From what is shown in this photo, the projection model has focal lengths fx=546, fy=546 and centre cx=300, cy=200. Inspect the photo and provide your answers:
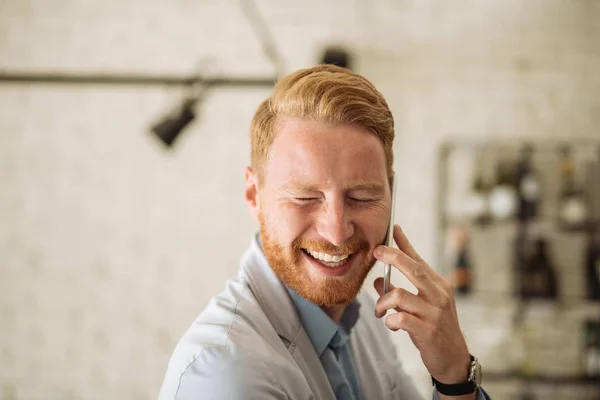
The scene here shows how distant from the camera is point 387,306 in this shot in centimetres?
107

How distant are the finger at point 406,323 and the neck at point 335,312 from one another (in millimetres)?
170

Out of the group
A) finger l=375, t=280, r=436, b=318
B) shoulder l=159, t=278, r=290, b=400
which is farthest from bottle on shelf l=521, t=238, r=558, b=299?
shoulder l=159, t=278, r=290, b=400

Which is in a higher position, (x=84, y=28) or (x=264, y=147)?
(x=84, y=28)

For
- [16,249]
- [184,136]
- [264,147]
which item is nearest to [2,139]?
[16,249]

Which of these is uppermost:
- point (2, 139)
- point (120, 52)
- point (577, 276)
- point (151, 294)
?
point (120, 52)

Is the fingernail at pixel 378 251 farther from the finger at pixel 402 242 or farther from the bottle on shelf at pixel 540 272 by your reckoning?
the bottle on shelf at pixel 540 272

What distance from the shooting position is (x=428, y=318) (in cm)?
105

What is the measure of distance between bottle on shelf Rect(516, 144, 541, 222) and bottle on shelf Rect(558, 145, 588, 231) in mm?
174

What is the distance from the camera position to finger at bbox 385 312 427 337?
104cm

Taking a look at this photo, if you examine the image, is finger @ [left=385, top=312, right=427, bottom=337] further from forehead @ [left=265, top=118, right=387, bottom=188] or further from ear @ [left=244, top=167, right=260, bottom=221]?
ear @ [left=244, top=167, right=260, bottom=221]

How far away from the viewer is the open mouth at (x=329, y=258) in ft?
3.50

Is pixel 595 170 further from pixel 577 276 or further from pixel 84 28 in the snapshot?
pixel 84 28

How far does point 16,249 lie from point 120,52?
57.2 inches

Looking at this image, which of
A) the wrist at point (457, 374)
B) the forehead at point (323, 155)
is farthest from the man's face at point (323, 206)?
the wrist at point (457, 374)
